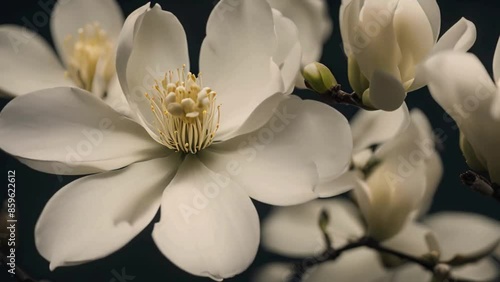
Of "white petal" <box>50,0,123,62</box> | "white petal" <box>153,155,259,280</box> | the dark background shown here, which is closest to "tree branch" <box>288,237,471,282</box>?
"white petal" <box>153,155,259,280</box>

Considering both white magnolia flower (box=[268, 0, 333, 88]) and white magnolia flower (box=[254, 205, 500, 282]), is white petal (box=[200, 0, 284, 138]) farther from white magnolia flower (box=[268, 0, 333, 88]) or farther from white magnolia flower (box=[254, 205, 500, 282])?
white magnolia flower (box=[254, 205, 500, 282])

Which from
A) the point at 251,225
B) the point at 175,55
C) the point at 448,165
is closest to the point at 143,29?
the point at 175,55

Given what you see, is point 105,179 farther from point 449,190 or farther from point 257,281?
point 449,190

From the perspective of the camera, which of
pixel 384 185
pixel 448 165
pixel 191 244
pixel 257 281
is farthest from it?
pixel 448 165

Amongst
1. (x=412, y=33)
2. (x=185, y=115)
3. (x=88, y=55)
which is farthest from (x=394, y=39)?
(x=88, y=55)

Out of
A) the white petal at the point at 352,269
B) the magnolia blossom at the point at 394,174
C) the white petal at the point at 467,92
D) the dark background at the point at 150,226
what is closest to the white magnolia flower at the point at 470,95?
the white petal at the point at 467,92

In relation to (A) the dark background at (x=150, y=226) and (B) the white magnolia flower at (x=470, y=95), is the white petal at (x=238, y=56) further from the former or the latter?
(A) the dark background at (x=150, y=226)
